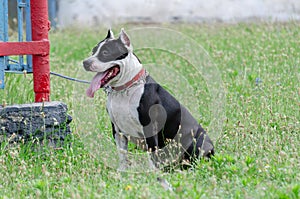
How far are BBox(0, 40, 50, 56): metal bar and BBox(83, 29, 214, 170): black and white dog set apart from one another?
2.97 ft

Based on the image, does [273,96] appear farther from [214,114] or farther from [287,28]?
[287,28]

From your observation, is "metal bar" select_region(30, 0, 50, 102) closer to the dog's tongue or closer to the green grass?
the green grass

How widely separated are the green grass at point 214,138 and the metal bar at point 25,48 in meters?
0.44

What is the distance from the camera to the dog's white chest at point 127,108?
13.5ft

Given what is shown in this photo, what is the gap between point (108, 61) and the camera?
3959 millimetres

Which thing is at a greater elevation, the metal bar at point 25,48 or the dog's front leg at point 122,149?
the metal bar at point 25,48

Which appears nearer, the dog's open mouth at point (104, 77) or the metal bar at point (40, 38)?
the dog's open mouth at point (104, 77)

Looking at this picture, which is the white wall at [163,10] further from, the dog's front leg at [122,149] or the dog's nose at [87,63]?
the dog's nose at [87,63]

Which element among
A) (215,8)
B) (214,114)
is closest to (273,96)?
(214,114)

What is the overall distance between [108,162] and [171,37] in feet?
16.5

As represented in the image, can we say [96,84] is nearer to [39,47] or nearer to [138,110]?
[138,110]

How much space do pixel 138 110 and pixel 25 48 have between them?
A: 1181 millimetres

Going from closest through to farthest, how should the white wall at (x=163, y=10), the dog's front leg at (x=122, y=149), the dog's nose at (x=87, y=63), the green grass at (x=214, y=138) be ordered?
the green grass at (x=214, y=138)
the dog's nose at (x=87, y=63)
the dog's front leg at (x=122, y=149)
the white wall at (x=163, y=10)

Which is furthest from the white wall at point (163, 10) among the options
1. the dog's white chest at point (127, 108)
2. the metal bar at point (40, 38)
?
the dog's white chest at point (127, 108)
